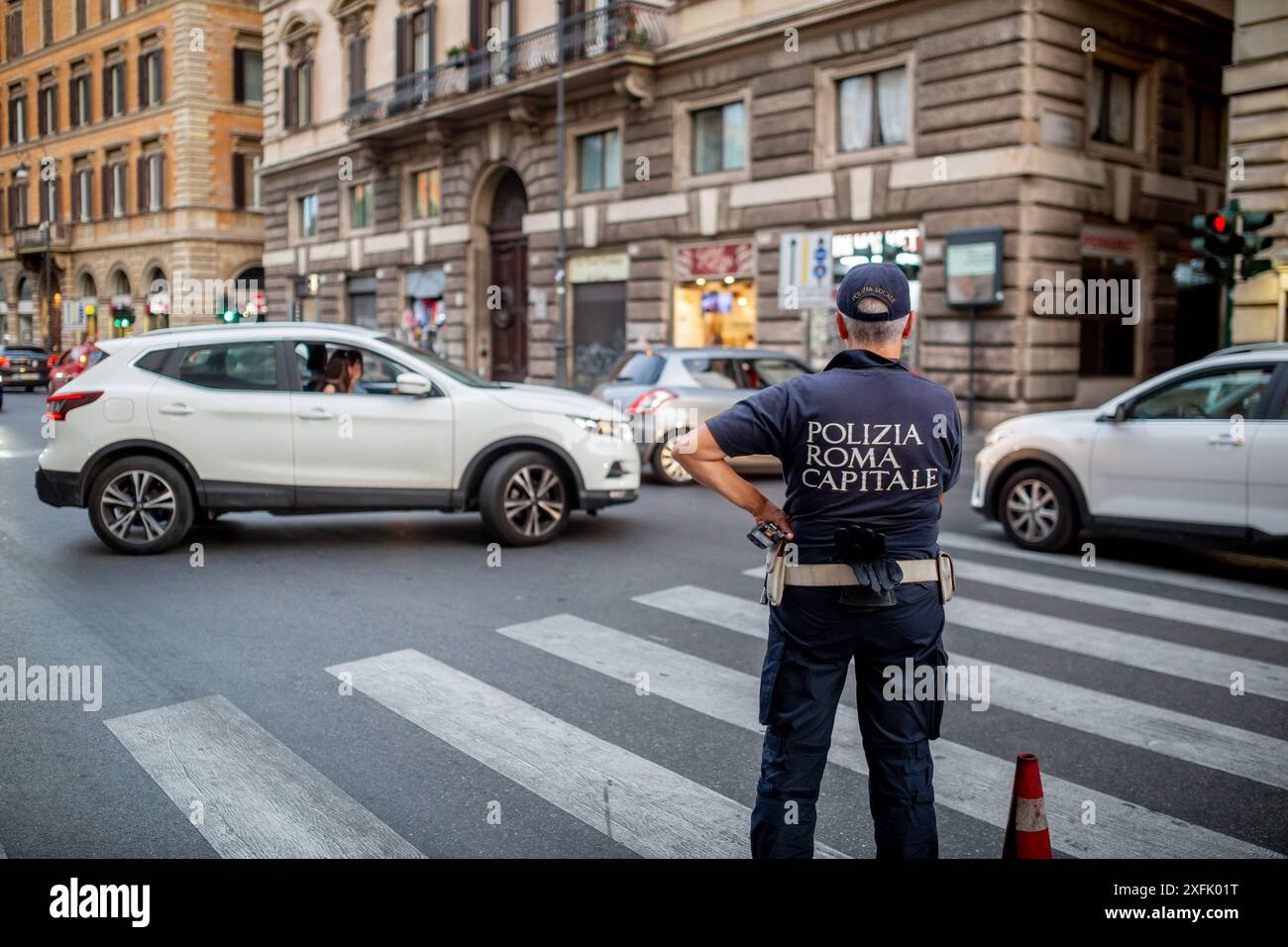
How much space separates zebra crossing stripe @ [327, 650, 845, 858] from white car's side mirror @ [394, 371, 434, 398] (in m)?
3.44

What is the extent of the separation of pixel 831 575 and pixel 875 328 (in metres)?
0.71

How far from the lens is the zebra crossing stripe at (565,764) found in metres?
4.12

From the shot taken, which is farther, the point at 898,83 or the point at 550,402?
the point at 898,83

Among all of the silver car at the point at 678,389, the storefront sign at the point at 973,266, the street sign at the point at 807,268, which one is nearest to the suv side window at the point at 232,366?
the silver car at the point at 678,389

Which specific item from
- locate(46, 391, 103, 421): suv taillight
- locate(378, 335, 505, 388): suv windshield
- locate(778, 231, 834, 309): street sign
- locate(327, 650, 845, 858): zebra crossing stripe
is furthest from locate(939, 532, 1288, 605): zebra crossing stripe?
locate(778, 231, 834, 309): street sign

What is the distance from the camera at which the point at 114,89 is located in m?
50.8

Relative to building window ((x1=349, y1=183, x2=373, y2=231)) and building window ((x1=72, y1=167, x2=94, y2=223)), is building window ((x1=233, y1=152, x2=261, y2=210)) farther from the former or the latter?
building window ((x1=349, y1=183, x2=373, y2=231))

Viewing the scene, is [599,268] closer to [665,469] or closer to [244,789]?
[665,469]

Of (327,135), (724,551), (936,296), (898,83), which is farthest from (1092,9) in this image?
(327,135)

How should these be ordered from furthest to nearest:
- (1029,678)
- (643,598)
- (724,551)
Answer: (724,551)
(643,598)
(1029,678)

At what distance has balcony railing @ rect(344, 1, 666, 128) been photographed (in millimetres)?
24672

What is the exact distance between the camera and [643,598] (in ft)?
25.7

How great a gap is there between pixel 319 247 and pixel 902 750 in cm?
3637

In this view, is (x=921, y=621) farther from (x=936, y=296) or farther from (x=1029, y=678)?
(x=936, y=296)
